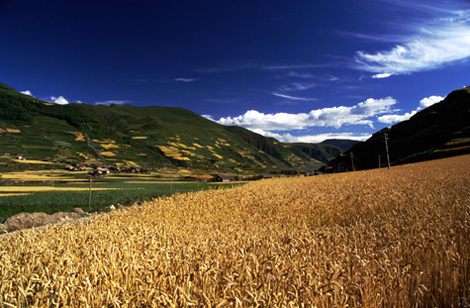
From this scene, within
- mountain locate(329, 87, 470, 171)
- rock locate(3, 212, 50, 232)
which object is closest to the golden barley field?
rock locate(3, 212, 50, 232)

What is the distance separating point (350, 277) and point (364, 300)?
1.26ft

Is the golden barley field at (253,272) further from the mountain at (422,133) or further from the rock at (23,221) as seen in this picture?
the mountain at (422,133)

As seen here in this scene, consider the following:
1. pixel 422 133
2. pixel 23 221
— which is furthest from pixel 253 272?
pixel 422 133

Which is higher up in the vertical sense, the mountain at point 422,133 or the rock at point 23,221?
the mountain at point 422,133

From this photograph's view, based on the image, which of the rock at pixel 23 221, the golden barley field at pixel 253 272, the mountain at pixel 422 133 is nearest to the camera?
the golden barley field at pixel 253 272

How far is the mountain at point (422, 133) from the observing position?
327 ft

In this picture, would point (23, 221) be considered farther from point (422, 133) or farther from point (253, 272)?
point (422, 133)

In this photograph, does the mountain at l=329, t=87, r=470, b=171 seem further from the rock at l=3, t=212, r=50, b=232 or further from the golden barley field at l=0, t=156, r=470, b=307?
the rock at l=3, t=212, r=50, b=232

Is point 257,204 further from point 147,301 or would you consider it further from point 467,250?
point 147,301

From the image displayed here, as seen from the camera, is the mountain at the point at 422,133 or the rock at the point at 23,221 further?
the mountain at the point at 422,133

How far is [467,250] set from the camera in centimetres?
360

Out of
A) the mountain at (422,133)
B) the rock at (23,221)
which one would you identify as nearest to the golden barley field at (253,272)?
the rock at (23,221)

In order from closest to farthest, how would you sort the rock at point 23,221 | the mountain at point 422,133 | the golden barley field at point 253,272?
the golden barley field at point 253,272, the rock at point 23,221, the mountain at point 422,133

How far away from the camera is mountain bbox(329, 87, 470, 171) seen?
99.8 metres
